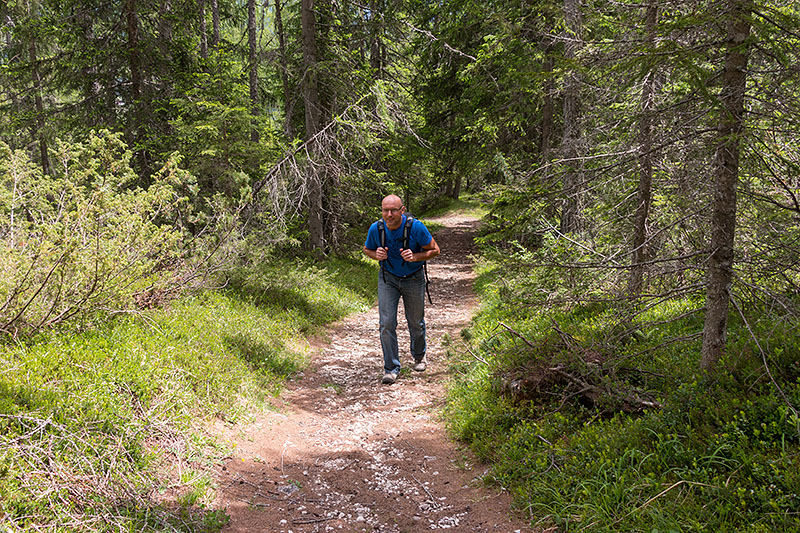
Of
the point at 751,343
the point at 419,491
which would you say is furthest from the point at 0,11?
the point at 751,343

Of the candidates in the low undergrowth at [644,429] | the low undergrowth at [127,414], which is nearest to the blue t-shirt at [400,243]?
the low undergrowth at [644,429]

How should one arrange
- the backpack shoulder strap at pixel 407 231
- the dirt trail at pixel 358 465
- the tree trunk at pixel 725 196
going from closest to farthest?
the tree trunk at pixel 725 196, the dirt trail at pixel 358 465, the backpack shoulder strap at pixel 407 231

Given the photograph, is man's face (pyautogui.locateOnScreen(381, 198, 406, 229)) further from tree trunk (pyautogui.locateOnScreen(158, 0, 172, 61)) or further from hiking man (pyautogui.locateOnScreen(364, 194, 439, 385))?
tree trunk (pyautogui.locateOnScreen(158, 0, 172, 61))

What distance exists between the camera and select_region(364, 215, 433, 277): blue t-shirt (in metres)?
6.54

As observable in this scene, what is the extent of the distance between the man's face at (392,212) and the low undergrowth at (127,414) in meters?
2.86

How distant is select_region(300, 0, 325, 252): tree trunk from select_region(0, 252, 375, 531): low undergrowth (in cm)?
610

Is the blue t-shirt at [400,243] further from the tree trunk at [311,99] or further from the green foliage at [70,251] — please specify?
the tree trunk at [311,99]

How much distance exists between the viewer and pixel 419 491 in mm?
4223

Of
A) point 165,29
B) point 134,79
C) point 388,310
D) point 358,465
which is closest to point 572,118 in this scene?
point 388,310

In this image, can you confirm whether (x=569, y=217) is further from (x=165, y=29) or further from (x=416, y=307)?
(x=165, y=29)

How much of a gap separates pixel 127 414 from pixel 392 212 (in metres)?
3.95

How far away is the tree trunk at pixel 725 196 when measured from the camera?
3.47m

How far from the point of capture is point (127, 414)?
13.6ft

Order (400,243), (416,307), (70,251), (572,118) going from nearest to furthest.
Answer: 1. (70,251)
2. (400,243)
3. (416,307)
4. (572,118)
